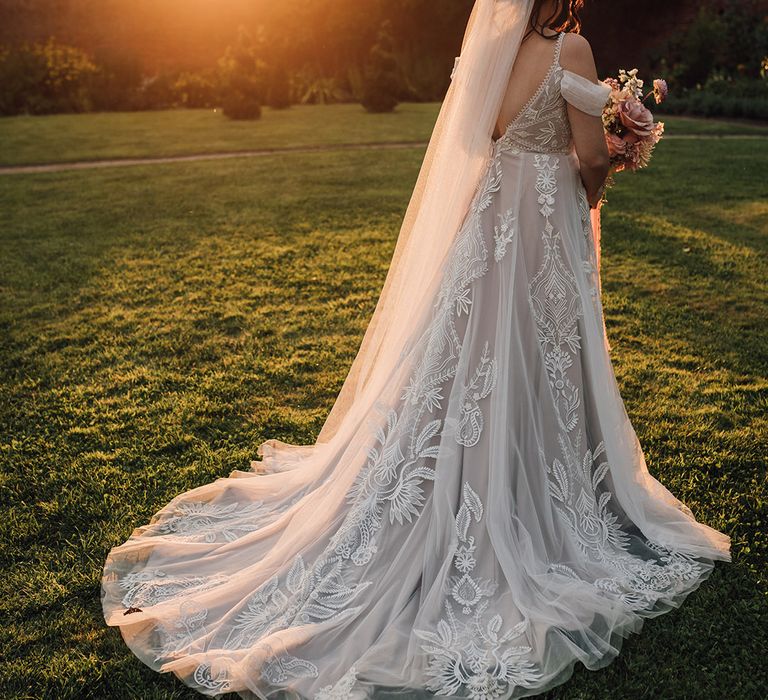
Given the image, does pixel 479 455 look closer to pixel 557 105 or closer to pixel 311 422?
pixel 557 105

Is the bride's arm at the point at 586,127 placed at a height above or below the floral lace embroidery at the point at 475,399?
above

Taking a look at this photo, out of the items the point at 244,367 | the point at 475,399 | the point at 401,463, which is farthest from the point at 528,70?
the point at 244,367

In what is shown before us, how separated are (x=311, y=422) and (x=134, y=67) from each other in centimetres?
2333

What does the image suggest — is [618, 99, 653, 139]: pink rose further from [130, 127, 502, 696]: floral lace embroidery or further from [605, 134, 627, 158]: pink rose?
[130, 127, 502, 696]: floral lace embroidery

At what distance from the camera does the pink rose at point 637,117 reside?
128 inches

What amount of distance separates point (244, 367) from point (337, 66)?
76.4ft

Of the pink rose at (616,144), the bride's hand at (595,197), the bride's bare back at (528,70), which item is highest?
the bride's bare back at (528,70)

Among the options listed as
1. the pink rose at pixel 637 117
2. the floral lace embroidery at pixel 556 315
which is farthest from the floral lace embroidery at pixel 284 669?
the pink rose at pixel 637 117

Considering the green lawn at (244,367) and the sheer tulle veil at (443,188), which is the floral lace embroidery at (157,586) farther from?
the sheer tulle veil at (443,188)

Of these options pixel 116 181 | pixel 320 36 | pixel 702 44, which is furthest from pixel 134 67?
pixel 702 44

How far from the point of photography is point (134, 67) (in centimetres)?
2445

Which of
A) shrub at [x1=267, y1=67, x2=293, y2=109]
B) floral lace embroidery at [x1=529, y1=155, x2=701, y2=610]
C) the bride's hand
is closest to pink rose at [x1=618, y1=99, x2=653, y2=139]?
→ the bride's hand

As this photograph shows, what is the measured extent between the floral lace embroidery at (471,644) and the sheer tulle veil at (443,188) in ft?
2.67

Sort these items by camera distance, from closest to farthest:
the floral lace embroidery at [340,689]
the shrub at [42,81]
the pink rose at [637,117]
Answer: the floral lace embroidery at [340,689] < the pink rose at [637,117] < the shrub at [42,81]
